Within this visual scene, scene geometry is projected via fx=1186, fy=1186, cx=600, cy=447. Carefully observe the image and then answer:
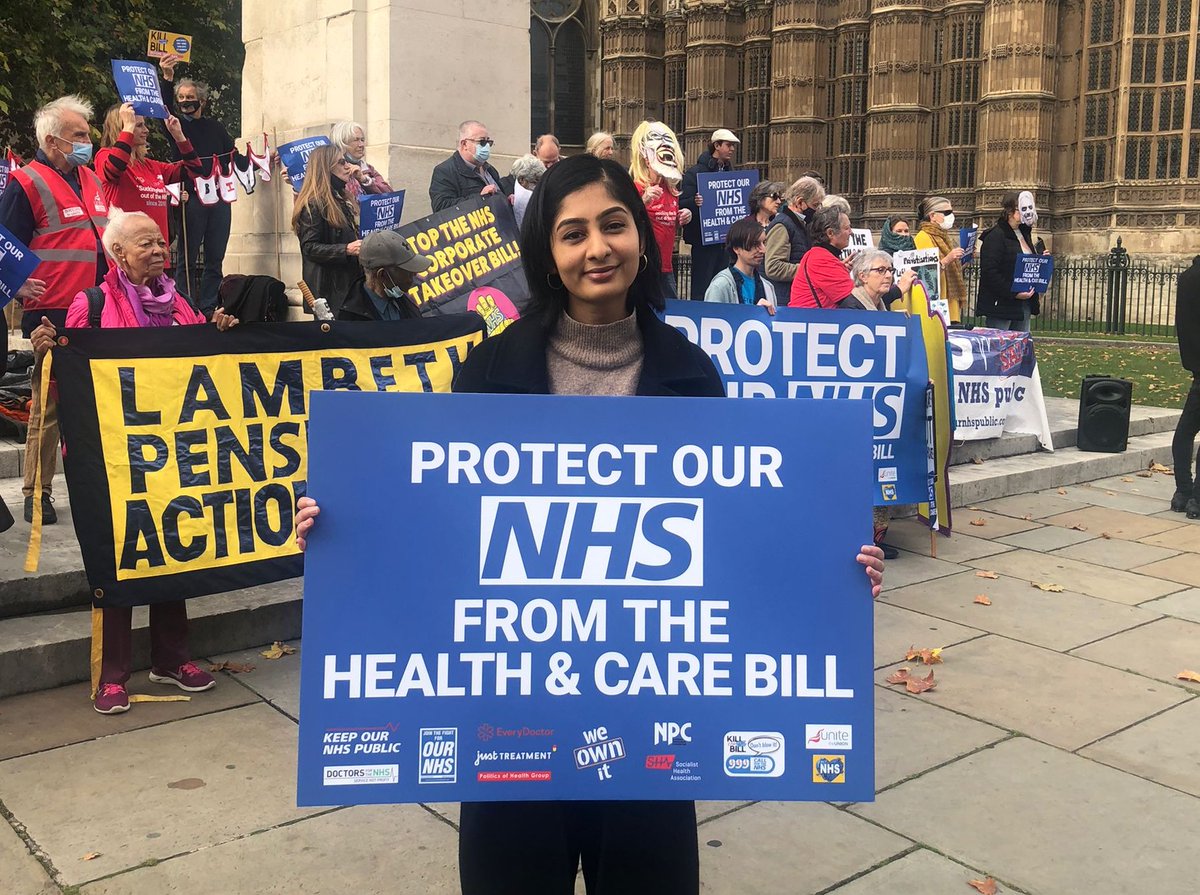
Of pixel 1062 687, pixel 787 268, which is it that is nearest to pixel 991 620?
pixel 1062 687

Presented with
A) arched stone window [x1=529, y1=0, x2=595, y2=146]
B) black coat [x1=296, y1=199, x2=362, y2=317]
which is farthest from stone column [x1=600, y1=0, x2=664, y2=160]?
black coat [x1=296, y1=199, x2=362, y2=317]

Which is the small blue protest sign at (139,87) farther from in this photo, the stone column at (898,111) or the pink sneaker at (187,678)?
the stone column at (898,111)

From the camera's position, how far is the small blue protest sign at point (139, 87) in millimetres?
8070

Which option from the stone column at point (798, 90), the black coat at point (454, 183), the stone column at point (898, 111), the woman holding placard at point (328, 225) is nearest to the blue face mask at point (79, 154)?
the woman holding placard at point (328, 225)

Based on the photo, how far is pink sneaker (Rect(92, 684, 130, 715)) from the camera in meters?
4.30

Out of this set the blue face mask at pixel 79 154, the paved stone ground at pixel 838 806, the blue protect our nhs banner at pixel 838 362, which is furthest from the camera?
the blue protect our nhs banner at pixel 838 362

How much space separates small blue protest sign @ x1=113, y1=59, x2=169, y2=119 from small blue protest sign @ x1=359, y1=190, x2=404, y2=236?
1894 mm

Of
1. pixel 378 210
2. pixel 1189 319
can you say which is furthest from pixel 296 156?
pixel 1189 319

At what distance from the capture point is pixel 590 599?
2.25m

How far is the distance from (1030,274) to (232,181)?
7290mm

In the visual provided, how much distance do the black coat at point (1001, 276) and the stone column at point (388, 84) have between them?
4678 millimetres

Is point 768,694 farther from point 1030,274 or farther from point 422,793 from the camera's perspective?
point 1030,274

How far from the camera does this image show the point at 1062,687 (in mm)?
4844

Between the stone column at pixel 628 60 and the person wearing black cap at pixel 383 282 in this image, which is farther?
the stone column at pixel 628 60
